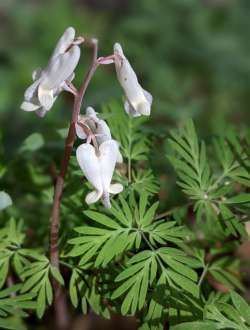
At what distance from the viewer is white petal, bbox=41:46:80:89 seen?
5.70 ft

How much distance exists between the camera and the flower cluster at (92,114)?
1.75 m

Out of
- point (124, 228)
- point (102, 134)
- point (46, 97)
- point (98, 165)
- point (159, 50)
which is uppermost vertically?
point (159, 50)

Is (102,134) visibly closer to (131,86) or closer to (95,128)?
(95,128)

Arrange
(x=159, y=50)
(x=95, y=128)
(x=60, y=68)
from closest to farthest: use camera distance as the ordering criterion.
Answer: (x=60, y=68)
(x=95, y=128)
(x=159, y=50)

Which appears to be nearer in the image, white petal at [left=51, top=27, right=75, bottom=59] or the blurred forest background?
white petal at [left=51, top=27, right=75, bottom=59]

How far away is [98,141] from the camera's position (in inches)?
71.9

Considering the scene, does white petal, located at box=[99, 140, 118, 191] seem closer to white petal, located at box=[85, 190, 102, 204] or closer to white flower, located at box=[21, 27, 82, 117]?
white petal, located at box=[85, 190, 102, 204]

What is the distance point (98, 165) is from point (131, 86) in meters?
0.31

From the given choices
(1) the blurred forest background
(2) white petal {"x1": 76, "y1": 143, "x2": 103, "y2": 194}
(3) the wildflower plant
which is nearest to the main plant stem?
(3) the wildflower plant

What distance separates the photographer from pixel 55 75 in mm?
1745

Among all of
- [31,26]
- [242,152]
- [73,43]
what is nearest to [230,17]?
[31,26]

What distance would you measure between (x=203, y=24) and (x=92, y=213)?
13.3 ft

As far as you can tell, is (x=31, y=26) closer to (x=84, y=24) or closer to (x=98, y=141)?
(x=84, y=24)

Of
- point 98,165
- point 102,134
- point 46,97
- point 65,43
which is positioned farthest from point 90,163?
point 65,43
